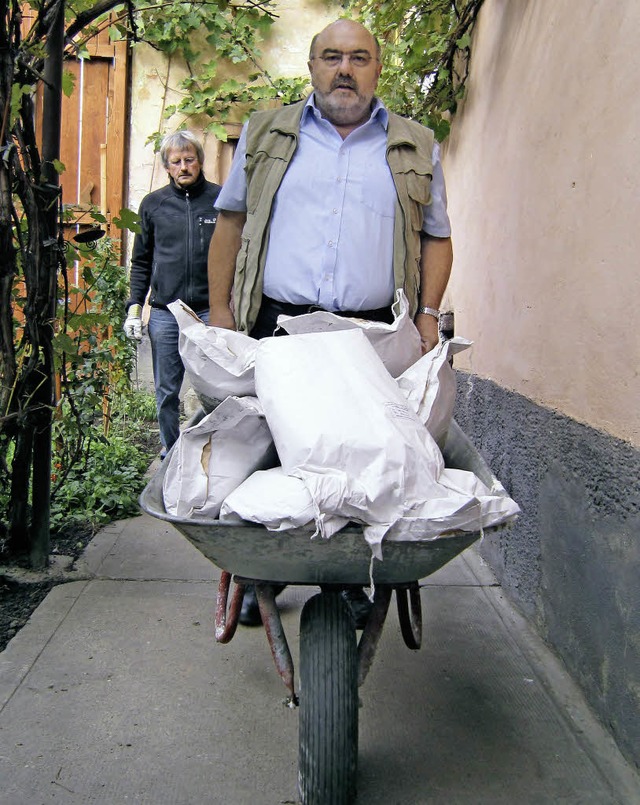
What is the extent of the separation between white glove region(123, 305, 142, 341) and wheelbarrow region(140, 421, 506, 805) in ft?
11.0

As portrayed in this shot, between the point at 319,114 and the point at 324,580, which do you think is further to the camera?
the point at 319,114

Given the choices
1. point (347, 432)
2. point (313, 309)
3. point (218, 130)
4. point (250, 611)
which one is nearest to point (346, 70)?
point (313, 309)

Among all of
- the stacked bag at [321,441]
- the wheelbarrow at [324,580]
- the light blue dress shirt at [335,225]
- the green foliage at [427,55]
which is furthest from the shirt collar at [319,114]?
the green foliage at [427,55]

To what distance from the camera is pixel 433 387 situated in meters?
2.25

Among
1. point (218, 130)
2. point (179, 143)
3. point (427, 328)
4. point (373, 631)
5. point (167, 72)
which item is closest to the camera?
point (373, 631)

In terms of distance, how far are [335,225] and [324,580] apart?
1.34m

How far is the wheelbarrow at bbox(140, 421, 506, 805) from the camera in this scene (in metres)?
1.89

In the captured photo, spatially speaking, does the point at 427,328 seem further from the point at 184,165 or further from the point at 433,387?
the point at 184,165

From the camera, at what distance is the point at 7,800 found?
2.12m

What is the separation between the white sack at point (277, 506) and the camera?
5.90 ft

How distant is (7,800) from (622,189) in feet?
7.92

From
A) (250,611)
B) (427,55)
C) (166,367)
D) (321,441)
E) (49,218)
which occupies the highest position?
(427,55)

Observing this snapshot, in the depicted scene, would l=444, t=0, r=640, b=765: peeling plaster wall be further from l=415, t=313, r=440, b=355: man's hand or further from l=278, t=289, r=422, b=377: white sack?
l=278, t=289, r=422, b=377: white sack

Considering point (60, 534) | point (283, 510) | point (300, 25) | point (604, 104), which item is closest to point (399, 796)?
point (283, 510)
